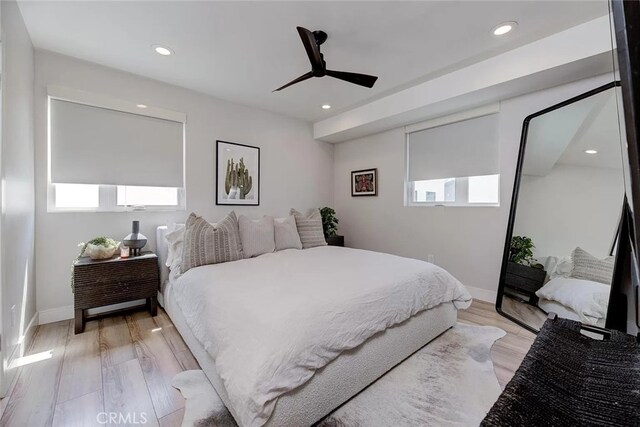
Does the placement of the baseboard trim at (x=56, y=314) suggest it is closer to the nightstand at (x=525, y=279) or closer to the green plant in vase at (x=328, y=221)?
the green plant in vase at (x=328, y=221)

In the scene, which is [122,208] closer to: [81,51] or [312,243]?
[81,51]

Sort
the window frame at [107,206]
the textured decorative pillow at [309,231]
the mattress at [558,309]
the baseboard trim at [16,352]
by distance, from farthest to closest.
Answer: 1. the textured decorative pillow at [309,231]
2. the window frame at [107,206]
3. the mattress at [558,309]
4. the baseboard trim at [16,352]

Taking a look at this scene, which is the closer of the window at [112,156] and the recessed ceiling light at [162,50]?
the recessed ceiling light at [162,50]

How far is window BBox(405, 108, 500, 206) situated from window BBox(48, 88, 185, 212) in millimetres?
3068

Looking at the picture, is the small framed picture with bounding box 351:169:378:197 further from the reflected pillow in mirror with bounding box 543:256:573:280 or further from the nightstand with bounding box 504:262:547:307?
the reflected pillow in mirror with bounding box 543:256:573:280

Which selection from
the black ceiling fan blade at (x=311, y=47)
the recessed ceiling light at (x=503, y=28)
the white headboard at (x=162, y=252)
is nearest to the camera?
the black ceiling fan blade at (x=311, y=47)

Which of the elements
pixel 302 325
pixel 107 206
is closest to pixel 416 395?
pixel 302 325

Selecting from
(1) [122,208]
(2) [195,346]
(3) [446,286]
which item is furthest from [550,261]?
(1) [122,208]

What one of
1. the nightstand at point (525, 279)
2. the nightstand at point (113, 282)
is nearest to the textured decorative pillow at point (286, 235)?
the nightstand at point (113, 282)

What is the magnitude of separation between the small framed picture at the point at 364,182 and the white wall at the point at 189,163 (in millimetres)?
515

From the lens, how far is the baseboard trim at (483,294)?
3175 millimetres

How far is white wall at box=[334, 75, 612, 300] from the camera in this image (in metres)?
3.02

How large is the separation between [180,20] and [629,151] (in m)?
2.69

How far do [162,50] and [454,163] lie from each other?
3.39m
